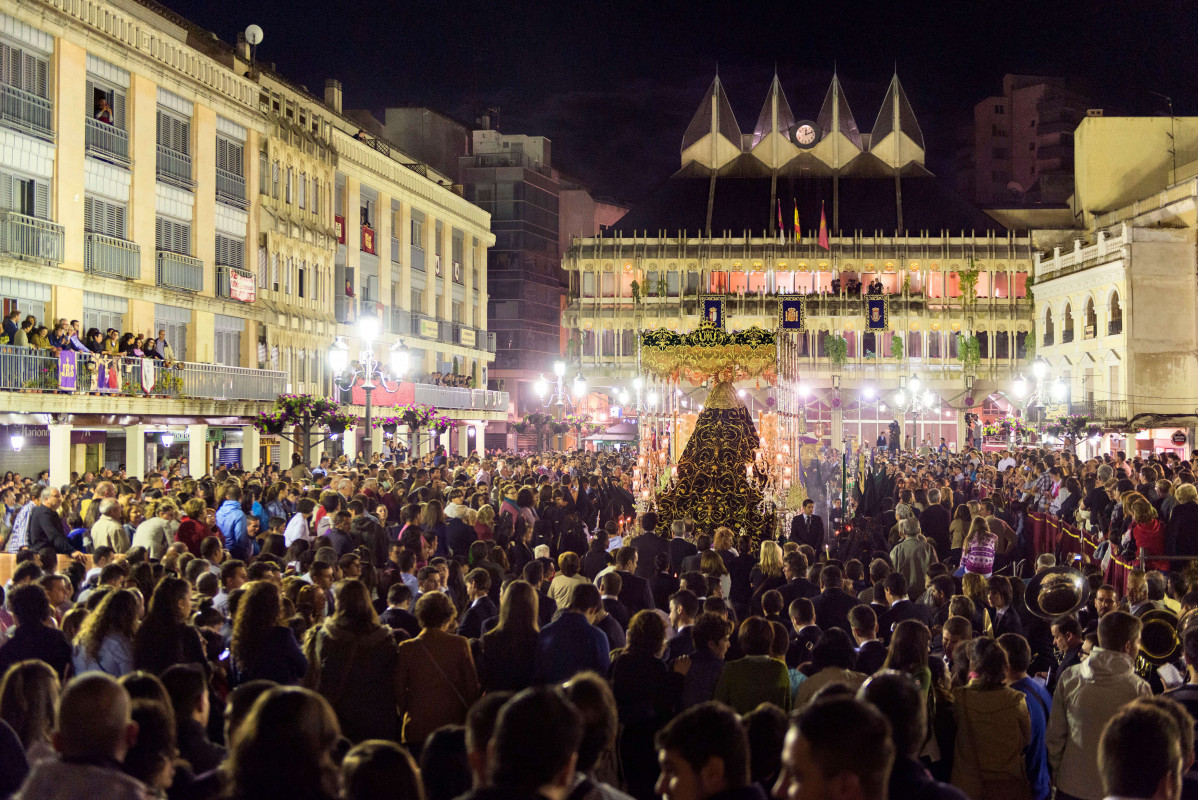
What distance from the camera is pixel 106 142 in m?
28.9

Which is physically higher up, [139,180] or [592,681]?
[139,180]

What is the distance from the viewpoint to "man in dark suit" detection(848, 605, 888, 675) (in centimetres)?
734

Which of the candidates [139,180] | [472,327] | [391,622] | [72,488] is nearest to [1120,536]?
[391,622]

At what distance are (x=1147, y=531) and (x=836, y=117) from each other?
65.9 m

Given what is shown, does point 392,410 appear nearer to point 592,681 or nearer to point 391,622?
point 391,622

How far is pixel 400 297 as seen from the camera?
48.7 m

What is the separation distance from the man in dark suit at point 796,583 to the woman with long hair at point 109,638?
17.9ft

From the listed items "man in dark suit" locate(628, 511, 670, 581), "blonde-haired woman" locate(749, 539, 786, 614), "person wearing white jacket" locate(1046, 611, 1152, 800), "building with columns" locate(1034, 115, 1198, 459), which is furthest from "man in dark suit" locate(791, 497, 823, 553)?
"building with columns" locate(1034, 115, 1198, 459)

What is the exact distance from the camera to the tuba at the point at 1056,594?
9.11m

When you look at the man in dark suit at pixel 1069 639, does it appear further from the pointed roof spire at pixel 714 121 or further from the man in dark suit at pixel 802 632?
the pointed roof spire at pixel 714 121

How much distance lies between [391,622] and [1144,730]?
509cm

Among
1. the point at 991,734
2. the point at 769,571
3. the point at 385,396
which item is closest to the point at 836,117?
the point at 385,396

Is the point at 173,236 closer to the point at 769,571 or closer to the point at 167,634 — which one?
the point at 769,571

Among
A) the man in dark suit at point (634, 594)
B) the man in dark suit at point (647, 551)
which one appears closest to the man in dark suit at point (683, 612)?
the man in dark suit at point (634, 594)
